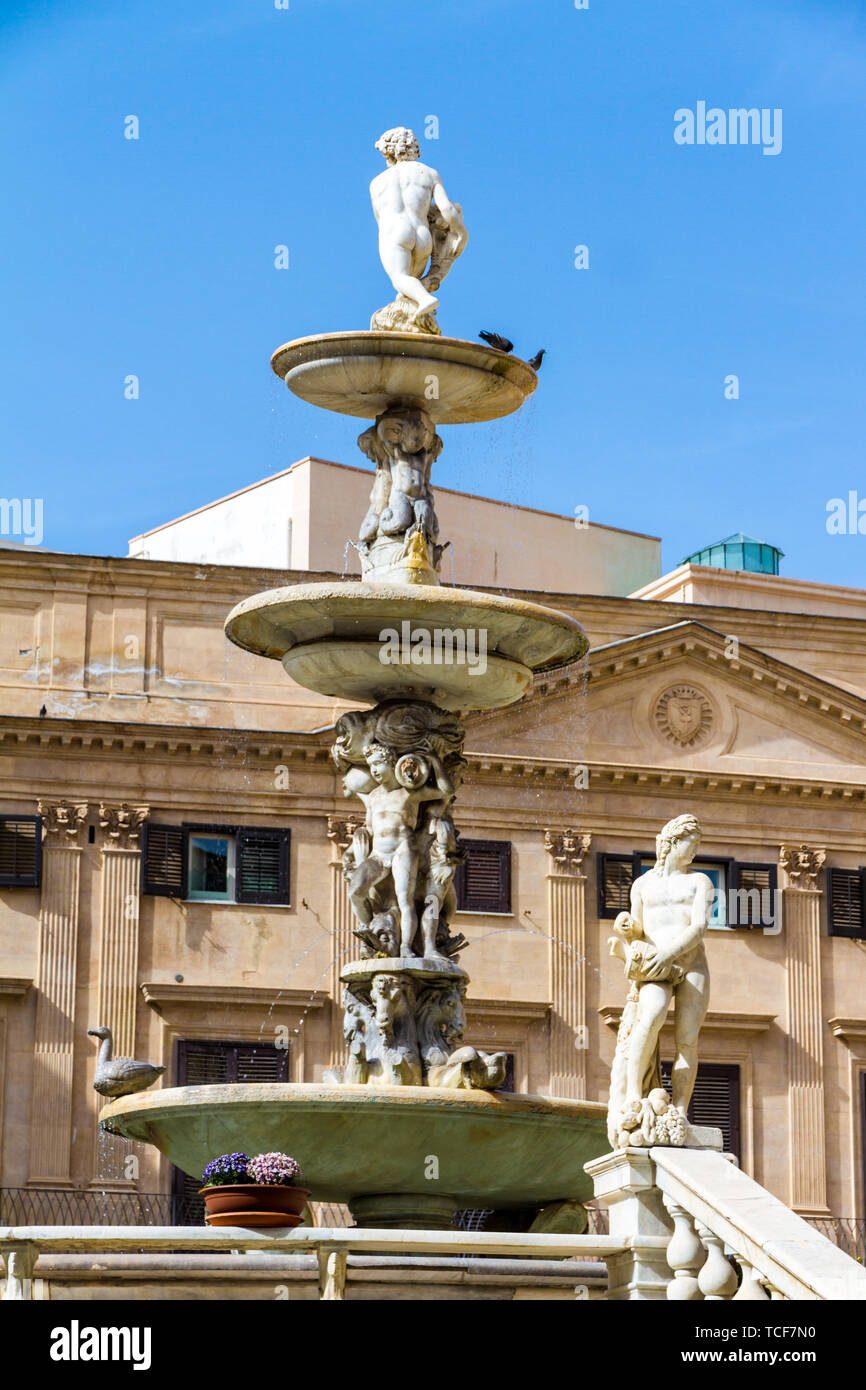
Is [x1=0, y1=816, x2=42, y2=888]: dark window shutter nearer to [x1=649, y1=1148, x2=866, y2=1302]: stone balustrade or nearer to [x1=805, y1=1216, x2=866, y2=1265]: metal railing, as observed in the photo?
[x1=805, y1=1216, x2=866, y2=1265]: metal railing

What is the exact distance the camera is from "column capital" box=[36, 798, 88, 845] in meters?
37.5

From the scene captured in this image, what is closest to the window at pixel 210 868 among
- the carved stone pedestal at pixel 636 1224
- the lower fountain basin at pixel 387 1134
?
the lower fountain basin at pixel 387 1134

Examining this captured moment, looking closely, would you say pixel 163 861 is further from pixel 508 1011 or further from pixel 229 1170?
pixel 229 1170

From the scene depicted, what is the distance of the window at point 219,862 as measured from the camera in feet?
124

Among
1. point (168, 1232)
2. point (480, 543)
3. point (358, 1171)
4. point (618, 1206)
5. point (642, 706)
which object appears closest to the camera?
point (168, 1232)

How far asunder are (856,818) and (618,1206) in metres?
27.9

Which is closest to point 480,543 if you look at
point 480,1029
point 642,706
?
point 642,706

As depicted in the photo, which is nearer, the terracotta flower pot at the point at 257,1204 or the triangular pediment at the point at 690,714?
the terracotta flower pot at the point at 257,1204

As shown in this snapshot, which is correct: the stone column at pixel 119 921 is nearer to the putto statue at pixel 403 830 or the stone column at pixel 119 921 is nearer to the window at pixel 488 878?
the window at pixel 488 878

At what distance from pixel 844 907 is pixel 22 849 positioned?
12860 millimetres

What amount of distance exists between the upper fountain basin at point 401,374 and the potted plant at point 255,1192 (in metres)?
6.30

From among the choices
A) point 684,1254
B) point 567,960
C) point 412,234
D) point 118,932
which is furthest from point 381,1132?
point 567,960
